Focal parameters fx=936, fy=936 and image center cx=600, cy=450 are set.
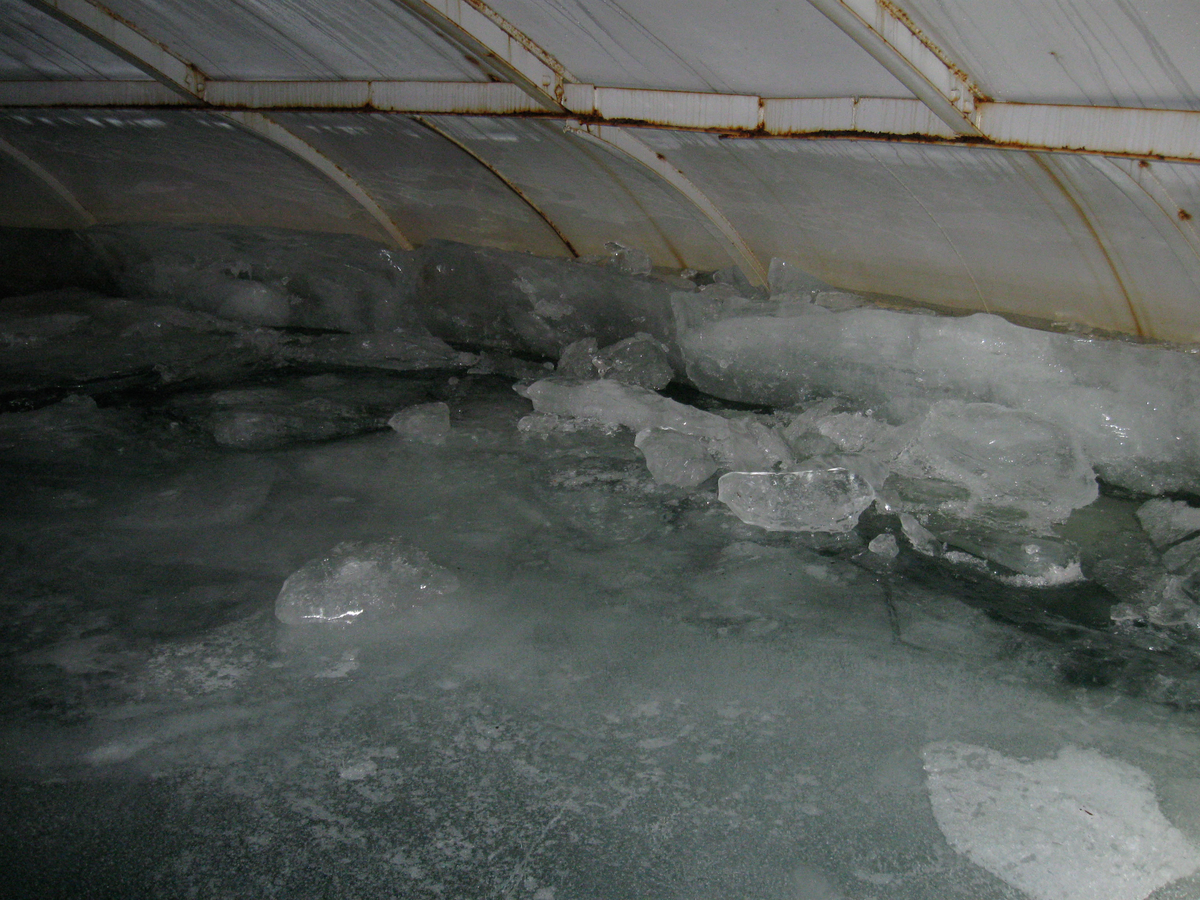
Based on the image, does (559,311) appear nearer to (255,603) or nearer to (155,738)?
(255,603)

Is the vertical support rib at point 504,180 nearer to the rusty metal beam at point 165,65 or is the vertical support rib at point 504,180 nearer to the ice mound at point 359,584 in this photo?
the rusty metal beam at point 165,65

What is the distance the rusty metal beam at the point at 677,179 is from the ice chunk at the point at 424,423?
1.77 meters

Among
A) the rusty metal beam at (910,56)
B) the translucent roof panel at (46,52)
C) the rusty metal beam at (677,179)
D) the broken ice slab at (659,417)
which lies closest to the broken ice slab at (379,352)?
the broken ice slab at (659,417)

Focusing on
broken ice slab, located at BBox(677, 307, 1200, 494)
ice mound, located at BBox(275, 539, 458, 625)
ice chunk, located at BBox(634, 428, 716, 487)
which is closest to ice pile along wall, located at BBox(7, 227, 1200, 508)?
broken ice slab, located at BBox(677, 307, 1200, 494)

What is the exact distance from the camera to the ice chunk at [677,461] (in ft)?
11.4

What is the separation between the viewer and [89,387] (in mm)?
4766

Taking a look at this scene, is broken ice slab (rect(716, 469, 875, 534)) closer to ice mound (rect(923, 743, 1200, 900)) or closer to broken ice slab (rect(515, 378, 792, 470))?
broken ice slab (rect(515, 378, 792, 470))

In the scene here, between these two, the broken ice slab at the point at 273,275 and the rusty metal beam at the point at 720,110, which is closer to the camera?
the rusty metal beam at the point at 720,110

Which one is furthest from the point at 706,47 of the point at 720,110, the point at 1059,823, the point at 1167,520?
the point at 1059,823

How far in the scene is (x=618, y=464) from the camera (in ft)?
12.1

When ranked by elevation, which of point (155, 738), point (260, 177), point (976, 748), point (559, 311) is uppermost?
point (260, 177)

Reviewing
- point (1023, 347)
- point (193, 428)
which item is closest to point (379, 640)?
point (193, 428)

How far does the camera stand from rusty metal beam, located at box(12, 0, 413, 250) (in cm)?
522

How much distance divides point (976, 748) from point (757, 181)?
345 cm
